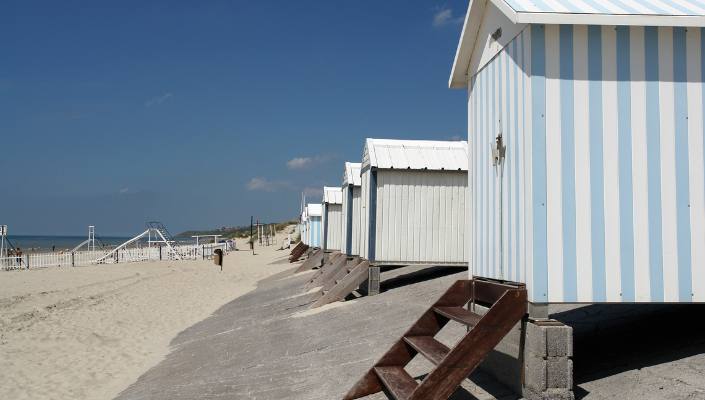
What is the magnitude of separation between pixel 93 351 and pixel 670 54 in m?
10.7

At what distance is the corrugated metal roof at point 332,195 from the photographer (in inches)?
1051

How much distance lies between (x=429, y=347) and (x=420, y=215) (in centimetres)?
842

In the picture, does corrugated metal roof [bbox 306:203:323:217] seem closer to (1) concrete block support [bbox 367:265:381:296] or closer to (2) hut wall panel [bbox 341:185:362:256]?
(2) hut wall panel [bbox 341:185:362:256]

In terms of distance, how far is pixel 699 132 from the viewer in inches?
213

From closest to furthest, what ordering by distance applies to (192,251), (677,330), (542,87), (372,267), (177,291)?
(542,87), (677,330), (372,267), (177,291), (192,251)

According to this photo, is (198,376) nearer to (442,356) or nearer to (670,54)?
(442,356)

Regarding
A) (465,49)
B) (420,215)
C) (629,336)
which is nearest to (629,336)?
(629,336)

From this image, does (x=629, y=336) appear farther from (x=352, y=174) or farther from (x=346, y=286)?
(x=352, y=174)

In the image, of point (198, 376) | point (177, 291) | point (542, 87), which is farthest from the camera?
point (177, 291)

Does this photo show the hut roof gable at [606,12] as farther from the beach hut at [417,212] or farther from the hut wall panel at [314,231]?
the hut wall panel at [314,231]

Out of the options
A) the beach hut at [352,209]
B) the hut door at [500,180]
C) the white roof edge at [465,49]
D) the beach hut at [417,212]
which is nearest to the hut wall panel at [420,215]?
the beach hut at [417,212]

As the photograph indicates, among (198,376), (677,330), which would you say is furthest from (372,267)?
(677,330)

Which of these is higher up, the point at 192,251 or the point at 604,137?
the point at 604,137

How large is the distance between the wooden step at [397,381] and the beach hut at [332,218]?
18.9 metres
